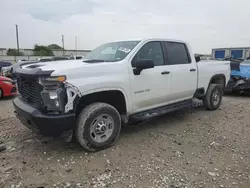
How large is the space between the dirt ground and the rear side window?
1.39 m

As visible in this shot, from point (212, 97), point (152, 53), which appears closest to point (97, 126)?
point (152, 53)

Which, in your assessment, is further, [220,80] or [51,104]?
[220,80]

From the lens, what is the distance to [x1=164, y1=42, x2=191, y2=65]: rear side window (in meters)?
4.70

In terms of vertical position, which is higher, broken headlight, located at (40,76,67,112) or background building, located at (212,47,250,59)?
background building, located at (212,47,250,59)

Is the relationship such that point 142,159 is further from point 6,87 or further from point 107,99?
point 6,87

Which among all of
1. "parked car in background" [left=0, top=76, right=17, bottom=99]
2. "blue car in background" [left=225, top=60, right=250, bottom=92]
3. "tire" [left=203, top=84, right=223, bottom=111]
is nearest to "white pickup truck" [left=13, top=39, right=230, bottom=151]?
"tire" [left=203, top=84, right=223, bottom=111]

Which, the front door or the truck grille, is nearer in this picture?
the truck grille

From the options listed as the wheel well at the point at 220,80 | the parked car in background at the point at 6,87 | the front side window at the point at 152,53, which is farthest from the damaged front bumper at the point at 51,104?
the parked car in background at the point at 6,87

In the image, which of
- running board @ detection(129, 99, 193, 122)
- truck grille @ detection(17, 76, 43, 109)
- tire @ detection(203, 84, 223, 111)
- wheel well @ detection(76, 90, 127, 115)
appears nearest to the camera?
truck grille @ detection(17, 76, 43, 109)

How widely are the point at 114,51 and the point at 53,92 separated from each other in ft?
5.53

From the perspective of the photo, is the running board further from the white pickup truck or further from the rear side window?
the rear side window

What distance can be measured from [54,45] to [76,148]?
77388 millimetres

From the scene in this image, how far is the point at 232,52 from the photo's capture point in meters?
29.5

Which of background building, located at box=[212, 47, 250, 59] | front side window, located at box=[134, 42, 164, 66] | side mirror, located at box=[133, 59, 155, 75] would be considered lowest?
side mirror, located at box=[133, 59, 155, 75]
